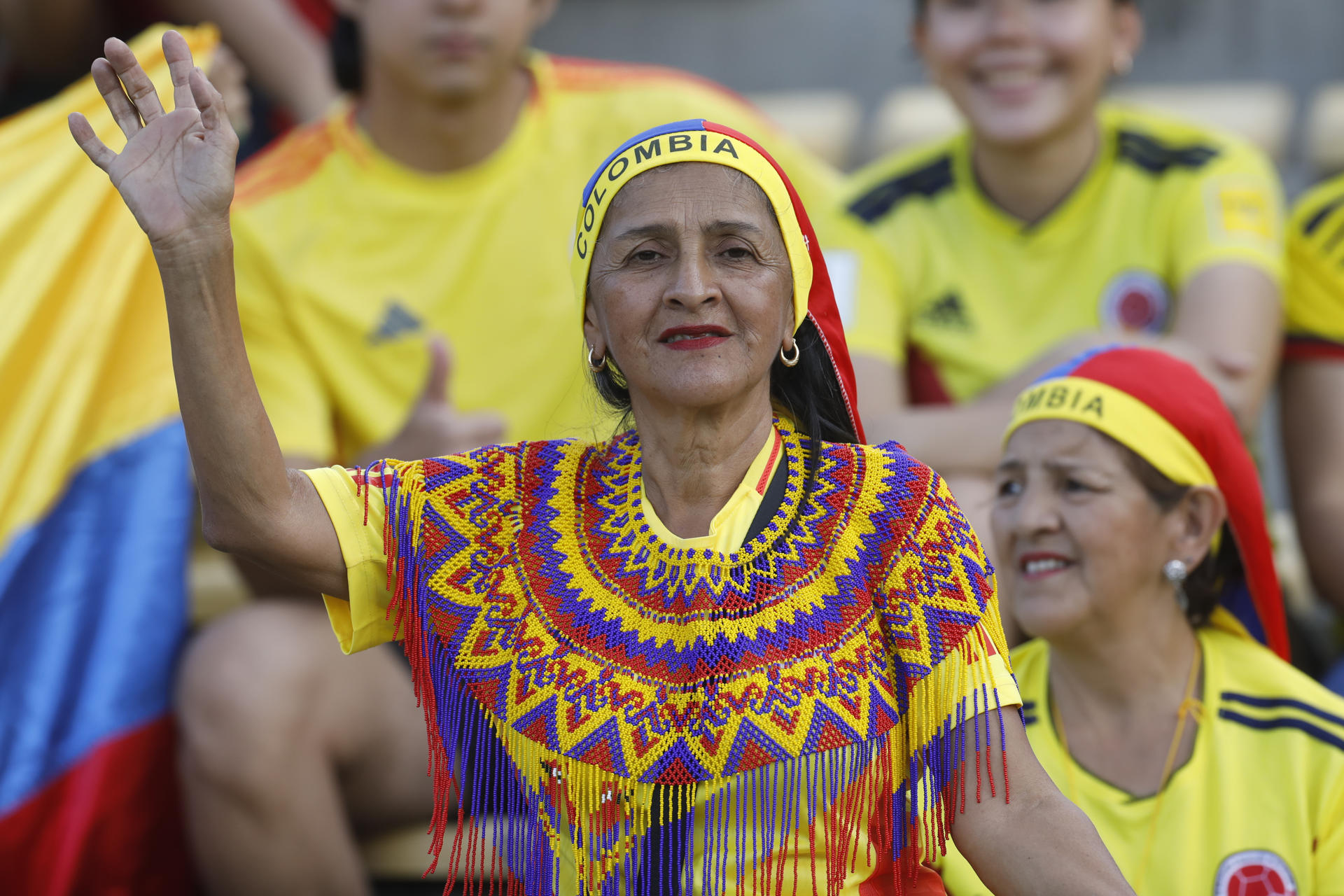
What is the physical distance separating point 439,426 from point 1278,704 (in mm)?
1611

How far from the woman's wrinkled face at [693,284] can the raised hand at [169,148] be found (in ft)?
1.65

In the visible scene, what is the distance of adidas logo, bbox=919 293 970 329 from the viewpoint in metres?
3.52

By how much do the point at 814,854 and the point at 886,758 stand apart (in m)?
0.16

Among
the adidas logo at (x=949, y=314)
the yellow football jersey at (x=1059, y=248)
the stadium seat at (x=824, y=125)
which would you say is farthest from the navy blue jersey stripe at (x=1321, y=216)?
the stadium seat at (x=824, y=125)

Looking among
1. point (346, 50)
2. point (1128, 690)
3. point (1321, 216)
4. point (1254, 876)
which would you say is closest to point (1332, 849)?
point (1254, 876)

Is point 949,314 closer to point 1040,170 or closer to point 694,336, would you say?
point 1040,170

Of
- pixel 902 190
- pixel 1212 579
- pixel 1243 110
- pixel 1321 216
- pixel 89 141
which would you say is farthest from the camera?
pixel 1243 110

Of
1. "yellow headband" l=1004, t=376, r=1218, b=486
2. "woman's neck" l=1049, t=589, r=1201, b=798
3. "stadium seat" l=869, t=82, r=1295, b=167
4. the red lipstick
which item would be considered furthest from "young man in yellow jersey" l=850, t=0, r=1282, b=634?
"stadium seat" l=869, t=82, r=1295, b=167

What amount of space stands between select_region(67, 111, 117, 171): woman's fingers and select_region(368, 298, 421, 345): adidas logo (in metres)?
1.73

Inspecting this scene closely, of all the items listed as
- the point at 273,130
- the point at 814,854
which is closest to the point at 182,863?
the point at 814,854

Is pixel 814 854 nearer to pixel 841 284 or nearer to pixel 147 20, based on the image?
pixel 841 284

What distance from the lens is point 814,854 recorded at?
6.50 feet

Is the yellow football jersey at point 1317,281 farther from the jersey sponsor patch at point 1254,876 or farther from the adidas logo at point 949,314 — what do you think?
the jersey sponsor patch at point 1254,876

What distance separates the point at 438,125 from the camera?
11.9 ft
